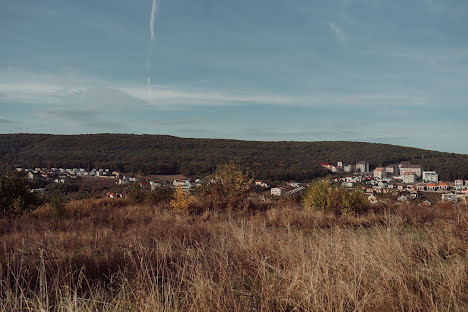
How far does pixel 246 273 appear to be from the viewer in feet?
10.6

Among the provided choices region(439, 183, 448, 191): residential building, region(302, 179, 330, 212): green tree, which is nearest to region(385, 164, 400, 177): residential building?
region(439, 183, 448, 191): residential building

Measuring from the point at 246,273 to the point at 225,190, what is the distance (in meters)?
8.90

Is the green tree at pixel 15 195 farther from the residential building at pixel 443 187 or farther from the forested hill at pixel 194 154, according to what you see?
the residential building at pixel 443 187

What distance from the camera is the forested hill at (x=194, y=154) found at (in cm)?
5694

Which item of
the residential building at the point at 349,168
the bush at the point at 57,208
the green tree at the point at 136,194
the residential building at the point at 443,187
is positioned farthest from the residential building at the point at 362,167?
the bush at the point at 57,208

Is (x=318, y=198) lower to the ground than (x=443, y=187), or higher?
higher

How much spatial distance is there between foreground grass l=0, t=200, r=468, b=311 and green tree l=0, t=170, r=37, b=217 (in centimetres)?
384

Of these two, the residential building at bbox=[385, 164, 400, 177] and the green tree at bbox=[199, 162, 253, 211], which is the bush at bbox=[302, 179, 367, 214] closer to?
the green tree at bbox=[199, 162, 253, 211]

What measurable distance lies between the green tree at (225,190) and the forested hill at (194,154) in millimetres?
38102

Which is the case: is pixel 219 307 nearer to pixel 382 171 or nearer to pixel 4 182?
pixel 4 182

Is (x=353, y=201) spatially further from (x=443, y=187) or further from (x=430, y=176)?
(x=430, y=176)

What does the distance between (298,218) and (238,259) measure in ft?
16.7

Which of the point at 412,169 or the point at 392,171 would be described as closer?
the point at 412,169

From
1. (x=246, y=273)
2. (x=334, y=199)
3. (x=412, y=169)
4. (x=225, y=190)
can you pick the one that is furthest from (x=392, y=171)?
(x=246, y=273)
